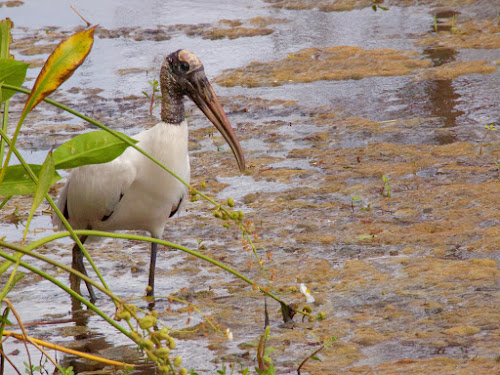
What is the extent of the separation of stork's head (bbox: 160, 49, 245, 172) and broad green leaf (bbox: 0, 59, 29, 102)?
7.69 ft

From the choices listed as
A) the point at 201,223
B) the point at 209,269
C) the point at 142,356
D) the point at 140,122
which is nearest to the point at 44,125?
the point at 140,122

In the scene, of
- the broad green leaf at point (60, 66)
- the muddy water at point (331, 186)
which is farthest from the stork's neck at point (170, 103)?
the broad green leaf at point (60, 66)

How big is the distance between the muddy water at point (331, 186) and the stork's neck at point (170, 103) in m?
0.92

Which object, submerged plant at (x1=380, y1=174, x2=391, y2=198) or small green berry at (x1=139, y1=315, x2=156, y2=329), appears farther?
submerged plant at (x1=380, y1=174, x2=391, y2=198)

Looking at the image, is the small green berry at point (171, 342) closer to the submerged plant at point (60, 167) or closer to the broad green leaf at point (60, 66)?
the submerged plant at point (60, 167)

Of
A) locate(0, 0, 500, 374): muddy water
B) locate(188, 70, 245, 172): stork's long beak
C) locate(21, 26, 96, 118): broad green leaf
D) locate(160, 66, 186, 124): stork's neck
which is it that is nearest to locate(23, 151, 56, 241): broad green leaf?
locate(21, 26, 96, 118): broad green leaf

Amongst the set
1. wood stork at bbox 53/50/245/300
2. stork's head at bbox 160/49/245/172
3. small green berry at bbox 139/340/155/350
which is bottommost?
wood stork at bbox 53/50/245/300

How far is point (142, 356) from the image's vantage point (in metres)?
3.85

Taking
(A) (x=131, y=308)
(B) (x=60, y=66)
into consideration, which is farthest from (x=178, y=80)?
(A) (x=131, y=308)

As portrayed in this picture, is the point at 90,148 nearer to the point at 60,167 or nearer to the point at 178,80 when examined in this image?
the point at 60,167

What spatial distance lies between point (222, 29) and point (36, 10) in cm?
400

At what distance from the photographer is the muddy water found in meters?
3.91

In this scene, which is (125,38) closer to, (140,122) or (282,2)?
(282,2)

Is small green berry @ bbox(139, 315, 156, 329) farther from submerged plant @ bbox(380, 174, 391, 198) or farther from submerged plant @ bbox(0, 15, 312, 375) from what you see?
submerged plant @ bbox(380, 174, 391, 198)
